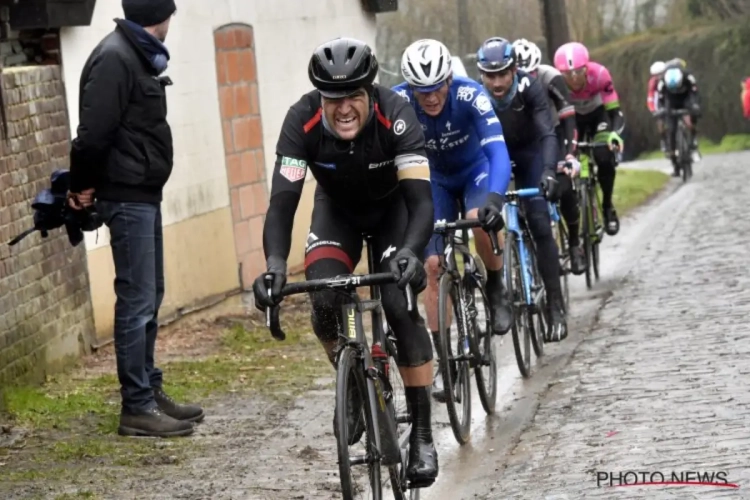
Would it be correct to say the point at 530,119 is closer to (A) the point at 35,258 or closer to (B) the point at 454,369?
(B) the point at 454,369

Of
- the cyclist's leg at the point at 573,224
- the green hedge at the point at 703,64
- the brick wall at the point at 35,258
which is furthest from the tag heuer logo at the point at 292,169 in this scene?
the green hedge at the point at 703,64

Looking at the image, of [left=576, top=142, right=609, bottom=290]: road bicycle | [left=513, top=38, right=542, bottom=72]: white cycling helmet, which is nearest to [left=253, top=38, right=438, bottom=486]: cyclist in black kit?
[left=513, top=38, right=542, bottom=72]: white cycling helmet

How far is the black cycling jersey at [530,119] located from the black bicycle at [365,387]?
4.04 metres

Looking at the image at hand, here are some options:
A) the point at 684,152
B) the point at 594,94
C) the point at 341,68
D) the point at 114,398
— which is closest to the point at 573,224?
the point at 594,94

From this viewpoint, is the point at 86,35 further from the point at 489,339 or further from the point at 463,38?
the point at 463,38

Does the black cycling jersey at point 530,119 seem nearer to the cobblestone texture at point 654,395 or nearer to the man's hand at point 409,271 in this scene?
the cobblestone texture at point 654,395

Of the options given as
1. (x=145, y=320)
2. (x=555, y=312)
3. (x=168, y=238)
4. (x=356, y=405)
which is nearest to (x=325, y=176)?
(x=356, y=405)

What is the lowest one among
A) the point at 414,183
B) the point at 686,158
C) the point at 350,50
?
the point at 686,158

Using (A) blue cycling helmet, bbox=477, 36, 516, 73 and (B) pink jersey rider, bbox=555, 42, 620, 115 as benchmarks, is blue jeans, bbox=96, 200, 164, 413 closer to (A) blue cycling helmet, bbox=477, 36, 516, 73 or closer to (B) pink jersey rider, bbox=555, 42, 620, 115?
(A) blue cycling helmet, bbox=477, 36, 516, 73

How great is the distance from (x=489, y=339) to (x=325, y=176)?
2.52 meters

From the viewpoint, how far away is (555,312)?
10688mm

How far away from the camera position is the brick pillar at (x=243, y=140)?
1354 centimetres

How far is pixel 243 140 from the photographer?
45.6 feet

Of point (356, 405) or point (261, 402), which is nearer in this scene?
point (356, 405)
